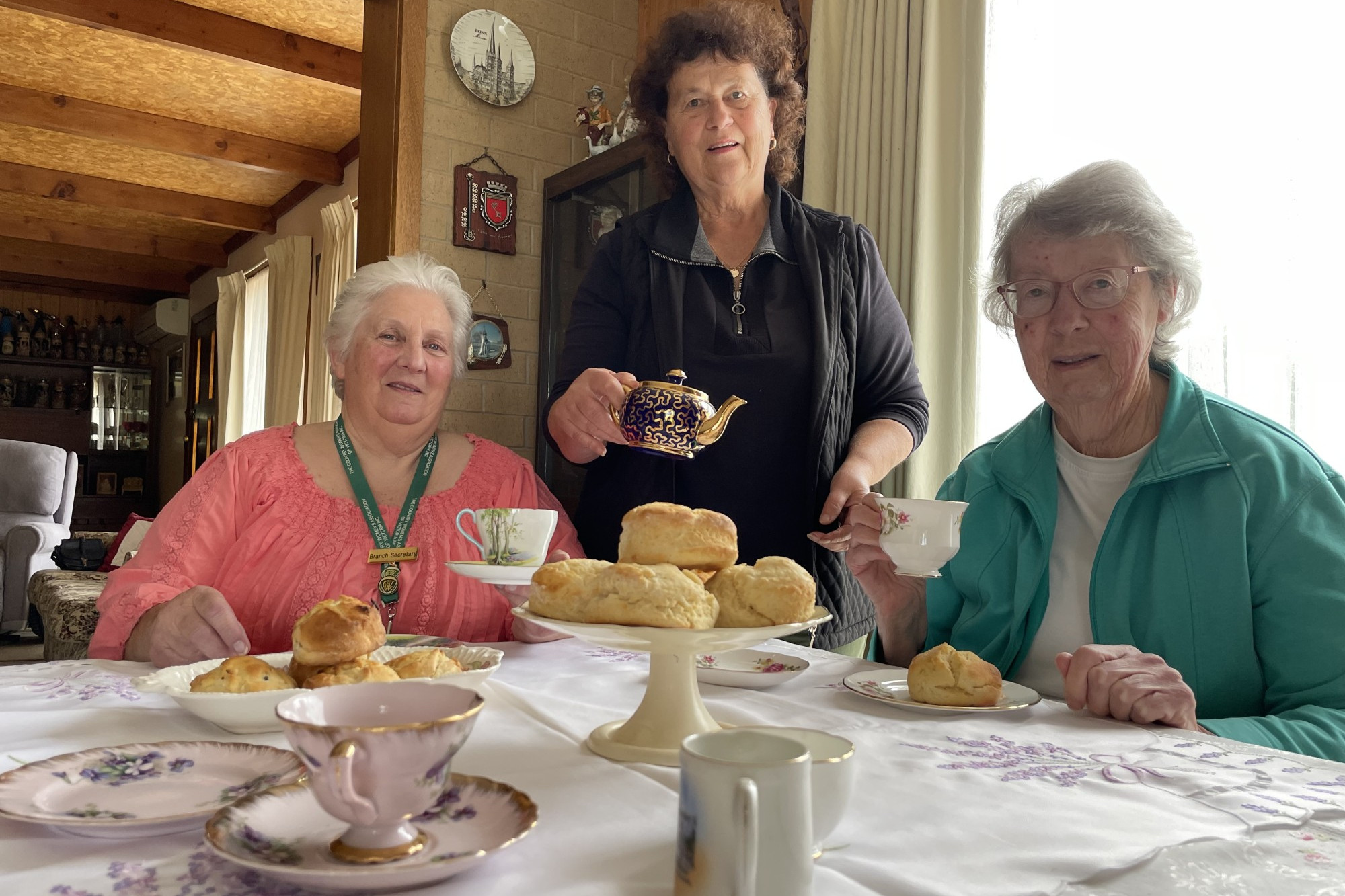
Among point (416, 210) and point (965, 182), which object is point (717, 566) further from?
point (416, 210)

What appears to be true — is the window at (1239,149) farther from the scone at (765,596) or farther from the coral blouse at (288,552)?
the coral blouse at (288,552)

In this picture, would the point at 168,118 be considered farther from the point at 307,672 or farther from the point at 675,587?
the point at 675,587

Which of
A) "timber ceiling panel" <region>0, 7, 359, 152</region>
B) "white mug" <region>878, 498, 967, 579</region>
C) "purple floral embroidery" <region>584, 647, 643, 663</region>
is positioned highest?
"timber ceiling panel" <region>0, 7, 359, 152</region>

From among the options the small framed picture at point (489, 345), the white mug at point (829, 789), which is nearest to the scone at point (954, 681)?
the white mug at point (829, 789)

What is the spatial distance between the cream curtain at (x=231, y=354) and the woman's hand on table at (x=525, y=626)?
797 centimetres

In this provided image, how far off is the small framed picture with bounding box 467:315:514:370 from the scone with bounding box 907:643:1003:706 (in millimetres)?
2934

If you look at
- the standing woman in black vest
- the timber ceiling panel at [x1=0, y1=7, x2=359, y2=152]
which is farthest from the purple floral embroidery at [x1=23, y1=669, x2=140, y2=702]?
the timber ceiling panel at [x1=0, y1=7, x2=359, y2=152]

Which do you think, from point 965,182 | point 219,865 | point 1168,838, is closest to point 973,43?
point 965,182

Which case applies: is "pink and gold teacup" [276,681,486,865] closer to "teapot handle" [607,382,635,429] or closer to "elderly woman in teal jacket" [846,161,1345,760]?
"elderly woman in teal jacket" [846,161,1345,760]

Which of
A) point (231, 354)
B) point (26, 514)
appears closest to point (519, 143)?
point (26, 514)

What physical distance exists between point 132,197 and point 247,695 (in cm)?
883

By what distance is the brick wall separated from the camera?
377cm

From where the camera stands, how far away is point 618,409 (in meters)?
1.64

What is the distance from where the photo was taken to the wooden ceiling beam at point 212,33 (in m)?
4.71
